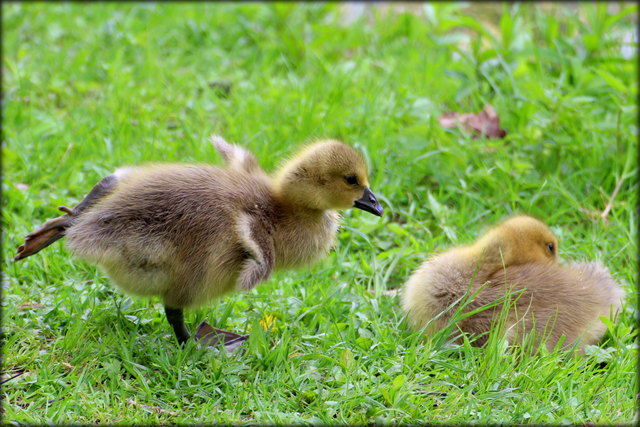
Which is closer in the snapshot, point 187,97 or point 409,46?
point 187,97

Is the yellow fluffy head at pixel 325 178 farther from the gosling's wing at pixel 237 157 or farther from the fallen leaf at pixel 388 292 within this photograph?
the fallen leaf at pixel 388 292

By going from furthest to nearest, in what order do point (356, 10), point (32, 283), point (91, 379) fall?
point (356, 10) → point (32, 283) → point (91, 379)

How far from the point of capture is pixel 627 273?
415 cm

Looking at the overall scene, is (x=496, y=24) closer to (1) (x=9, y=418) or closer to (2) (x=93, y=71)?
(2) (x=93, y=71)

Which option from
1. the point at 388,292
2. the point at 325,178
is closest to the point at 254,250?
the point at 325,178

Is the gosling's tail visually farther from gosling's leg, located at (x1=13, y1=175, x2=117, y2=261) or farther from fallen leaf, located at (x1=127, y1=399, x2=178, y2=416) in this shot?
fallen leaf, located at (x1=127, y1=399, x2=178, y2=416)

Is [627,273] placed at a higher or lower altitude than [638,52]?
lower

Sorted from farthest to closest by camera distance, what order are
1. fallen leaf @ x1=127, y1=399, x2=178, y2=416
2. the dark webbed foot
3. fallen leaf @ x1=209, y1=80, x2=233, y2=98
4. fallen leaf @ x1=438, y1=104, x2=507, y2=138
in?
fallen leaf @ x1=209, y1=80, x2=233, y2=98, fallen leaf @ x1=438, y1=104, x2=507, y2=138, the dark webbed foot, fallen leaf @ x1=127, y1=399, x2=178, y2=416

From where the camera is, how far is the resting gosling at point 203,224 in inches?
121

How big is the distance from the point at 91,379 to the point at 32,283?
87 cm

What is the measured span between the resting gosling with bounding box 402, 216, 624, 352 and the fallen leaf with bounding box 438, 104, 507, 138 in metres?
1.32

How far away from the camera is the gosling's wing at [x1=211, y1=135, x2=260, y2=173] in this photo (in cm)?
349

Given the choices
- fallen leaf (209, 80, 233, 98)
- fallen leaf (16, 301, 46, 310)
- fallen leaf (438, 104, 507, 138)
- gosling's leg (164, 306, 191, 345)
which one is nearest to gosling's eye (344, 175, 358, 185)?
gosling's leg (164, 306, 191, 345)

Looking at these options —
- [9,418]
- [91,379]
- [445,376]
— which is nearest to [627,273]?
[445,376]
